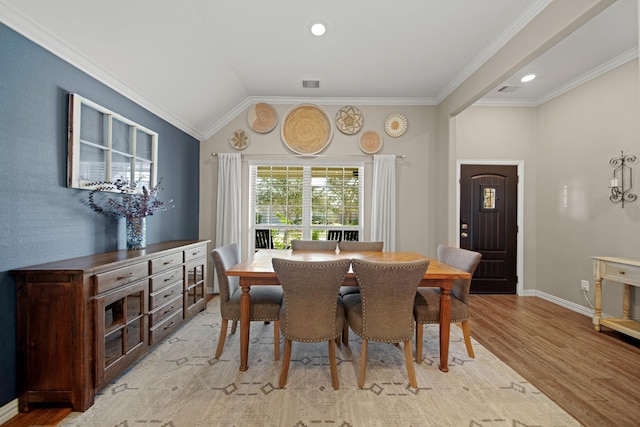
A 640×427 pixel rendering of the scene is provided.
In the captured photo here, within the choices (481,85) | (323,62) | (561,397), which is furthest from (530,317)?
(323,62)

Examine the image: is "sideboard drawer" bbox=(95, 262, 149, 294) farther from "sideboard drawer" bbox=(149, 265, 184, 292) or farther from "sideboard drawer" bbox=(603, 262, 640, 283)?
"sideboard drawer" bbox=(603, 262, 640, 283)

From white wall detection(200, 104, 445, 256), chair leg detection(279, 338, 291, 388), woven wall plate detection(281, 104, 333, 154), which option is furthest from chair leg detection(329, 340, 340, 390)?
woven wall plate detection(281, 104, 333, 154)

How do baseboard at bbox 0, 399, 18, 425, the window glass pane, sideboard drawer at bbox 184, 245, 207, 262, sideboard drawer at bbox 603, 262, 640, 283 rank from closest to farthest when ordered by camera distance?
baseboard at bbox 0, 399, 18, 425 < the window glass pane < sideboard drawer at bbox 603, 262, 640, 283 < sideboard drawer at bbox 184, 245, 207, 262

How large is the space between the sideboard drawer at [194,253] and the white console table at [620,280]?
4436 millimetres

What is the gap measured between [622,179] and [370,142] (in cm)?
294

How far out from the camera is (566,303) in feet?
12.0

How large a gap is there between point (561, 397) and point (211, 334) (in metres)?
2.93

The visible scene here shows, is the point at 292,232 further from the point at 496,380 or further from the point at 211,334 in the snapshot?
the point at 496,380

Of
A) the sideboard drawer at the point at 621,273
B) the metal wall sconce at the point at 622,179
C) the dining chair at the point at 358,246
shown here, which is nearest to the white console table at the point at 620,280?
the sideboard drawer at the point at 621,273

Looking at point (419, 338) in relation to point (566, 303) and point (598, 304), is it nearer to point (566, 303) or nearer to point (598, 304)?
point (598, 304)

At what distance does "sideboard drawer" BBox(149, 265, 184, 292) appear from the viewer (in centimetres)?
231

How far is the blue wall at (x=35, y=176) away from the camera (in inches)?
62.3

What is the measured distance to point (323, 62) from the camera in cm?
317

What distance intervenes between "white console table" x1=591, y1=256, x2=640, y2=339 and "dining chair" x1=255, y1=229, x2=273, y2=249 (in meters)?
4.04
